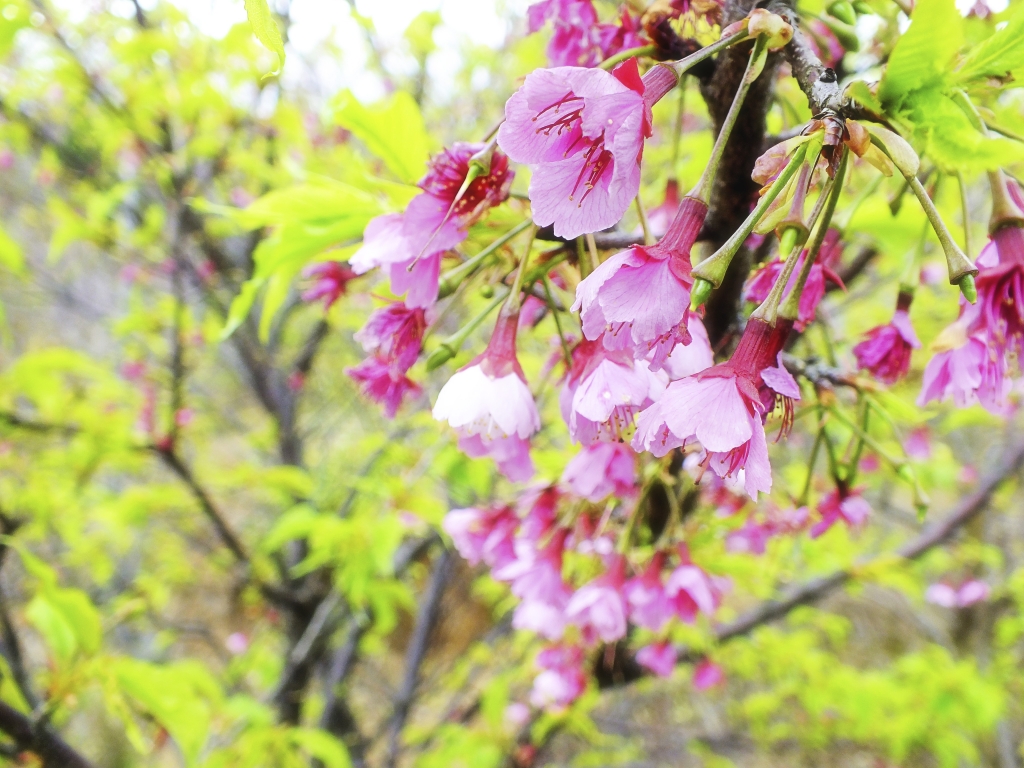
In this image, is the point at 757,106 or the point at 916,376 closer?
Answer: the point at 757,106

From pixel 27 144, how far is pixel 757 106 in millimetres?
5174

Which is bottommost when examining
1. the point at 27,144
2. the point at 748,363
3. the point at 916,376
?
the point at 916,376

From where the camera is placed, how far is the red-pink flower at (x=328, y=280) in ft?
3.37

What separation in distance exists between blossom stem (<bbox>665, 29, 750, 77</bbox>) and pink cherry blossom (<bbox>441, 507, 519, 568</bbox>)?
37.7 inches

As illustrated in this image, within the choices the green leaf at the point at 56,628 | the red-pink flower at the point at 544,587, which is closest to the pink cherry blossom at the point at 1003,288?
the red-pink flower at the point at 544,587

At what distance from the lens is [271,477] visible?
258 cm

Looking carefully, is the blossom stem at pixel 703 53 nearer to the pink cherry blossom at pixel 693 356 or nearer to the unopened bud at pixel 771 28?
the unopened bud at pixel 771 28

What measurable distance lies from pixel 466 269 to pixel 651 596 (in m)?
0.76

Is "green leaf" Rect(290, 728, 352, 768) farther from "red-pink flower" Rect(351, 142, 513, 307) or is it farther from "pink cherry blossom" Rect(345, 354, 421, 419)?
"red-pink flower" Rect(351, 142, 513, 307)

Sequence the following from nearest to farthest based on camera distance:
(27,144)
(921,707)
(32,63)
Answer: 1. (921,707)
2. (32,63)
3. (27,144)

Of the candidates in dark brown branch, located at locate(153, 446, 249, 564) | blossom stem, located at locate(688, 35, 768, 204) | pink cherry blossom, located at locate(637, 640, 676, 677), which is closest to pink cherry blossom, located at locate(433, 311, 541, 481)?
blossom stem, located at locate(688, 35, 768, 204)

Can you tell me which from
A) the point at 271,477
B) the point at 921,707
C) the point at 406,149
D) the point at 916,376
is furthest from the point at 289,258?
the point at 921,707

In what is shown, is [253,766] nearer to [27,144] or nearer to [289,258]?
[289,258]

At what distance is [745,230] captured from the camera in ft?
1.48
